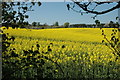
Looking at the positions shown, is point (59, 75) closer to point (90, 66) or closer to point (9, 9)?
point (90, 66)

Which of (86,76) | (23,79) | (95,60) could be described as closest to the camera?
(23,79)

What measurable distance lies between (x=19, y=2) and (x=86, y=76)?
2259mm

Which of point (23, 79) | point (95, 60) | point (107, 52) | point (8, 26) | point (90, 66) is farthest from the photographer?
point (107, 52)

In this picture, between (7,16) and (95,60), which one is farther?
(95,60)

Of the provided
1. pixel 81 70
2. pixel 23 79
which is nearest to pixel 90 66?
pixel 81 70

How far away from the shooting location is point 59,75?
4355mm

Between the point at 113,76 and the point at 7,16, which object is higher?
the point at 7,16

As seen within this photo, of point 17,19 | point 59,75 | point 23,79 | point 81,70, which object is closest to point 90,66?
point 81,70

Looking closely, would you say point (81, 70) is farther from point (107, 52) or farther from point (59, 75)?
point (107, 52)

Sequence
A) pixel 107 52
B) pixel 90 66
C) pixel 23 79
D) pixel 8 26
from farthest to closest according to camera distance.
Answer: pixel 107 52
pixel 90 66
pixel 23 79
pixel 8 26

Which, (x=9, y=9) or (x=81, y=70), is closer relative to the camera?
(x=9, y=9)

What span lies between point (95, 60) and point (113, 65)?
1.36ft

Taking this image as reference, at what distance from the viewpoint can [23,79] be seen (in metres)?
4.16

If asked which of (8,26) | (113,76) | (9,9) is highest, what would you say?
(9,9)
